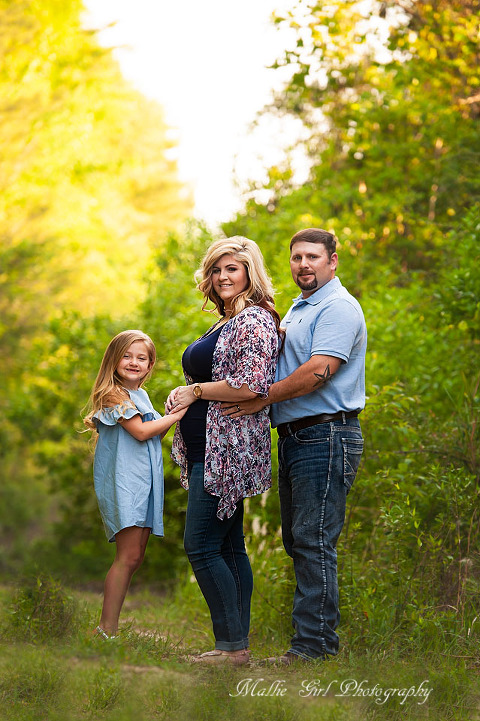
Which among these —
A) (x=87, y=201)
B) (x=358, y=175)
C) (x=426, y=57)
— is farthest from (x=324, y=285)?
(x=87, y=201)

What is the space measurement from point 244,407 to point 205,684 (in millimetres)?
1225

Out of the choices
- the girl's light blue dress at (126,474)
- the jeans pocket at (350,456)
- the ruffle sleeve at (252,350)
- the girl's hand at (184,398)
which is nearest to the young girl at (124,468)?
the girl's light blue dress at (126,474)

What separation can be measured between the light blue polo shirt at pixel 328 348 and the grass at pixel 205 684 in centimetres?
118

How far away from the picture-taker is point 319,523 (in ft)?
12.7

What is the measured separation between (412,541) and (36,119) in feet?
49.5

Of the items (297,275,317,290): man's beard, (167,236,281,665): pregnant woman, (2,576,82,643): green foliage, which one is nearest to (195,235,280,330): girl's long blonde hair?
(167,236,281,665): pregnant woman

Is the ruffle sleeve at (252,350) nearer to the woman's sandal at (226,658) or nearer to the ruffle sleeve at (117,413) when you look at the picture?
the ruffle sleeve at (117,413)

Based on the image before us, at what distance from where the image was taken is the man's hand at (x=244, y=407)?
3.82 m

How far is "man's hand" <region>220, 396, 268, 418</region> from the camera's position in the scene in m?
3.82

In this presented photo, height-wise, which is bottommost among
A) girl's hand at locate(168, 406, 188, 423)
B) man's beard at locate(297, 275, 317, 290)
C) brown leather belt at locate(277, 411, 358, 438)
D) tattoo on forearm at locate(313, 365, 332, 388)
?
brown leather belt at locate(277, 411, 358, 438)

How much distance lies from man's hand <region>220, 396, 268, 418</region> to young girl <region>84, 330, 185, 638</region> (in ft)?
1.16

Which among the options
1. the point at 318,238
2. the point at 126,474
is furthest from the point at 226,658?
the point at 318,238

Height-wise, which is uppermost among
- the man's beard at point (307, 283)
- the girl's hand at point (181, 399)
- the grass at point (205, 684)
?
the man's beard at point (307, 283)

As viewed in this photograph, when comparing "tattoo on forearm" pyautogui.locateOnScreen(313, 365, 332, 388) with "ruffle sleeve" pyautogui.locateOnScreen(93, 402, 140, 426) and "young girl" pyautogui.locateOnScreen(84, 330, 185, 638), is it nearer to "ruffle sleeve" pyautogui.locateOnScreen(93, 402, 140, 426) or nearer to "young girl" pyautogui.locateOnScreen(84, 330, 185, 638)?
"young girl" pyautogui.locateOnScreen(84, 330, 185, 638)
